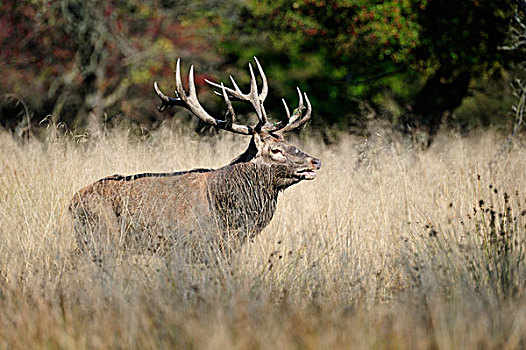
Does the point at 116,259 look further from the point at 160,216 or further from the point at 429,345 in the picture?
the point at 429,345

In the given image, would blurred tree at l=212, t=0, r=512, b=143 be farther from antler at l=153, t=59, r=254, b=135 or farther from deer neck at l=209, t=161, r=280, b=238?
deer neck at l=209, t=161, r=280, b=238

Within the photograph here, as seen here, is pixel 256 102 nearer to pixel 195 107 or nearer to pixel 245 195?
pixel 195 107

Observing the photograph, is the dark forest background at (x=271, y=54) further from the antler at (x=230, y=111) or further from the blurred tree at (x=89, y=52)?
the antler at (x=230, y=111)

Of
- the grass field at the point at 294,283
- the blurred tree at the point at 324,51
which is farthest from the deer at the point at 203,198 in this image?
the blurred tree at the point at 324,51

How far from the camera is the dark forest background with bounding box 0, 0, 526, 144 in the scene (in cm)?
1249

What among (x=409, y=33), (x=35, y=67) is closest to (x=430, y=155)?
(x=409, y=33)

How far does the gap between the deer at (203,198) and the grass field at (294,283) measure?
254mm

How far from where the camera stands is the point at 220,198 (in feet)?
18.7

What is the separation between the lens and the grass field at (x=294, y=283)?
134 inches

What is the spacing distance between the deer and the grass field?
0.25m

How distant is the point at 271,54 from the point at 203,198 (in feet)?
36.5

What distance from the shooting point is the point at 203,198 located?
5684 mm

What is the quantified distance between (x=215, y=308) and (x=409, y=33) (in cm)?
942

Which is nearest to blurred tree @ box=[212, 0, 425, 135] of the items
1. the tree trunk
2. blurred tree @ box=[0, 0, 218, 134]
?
the tree trunk
